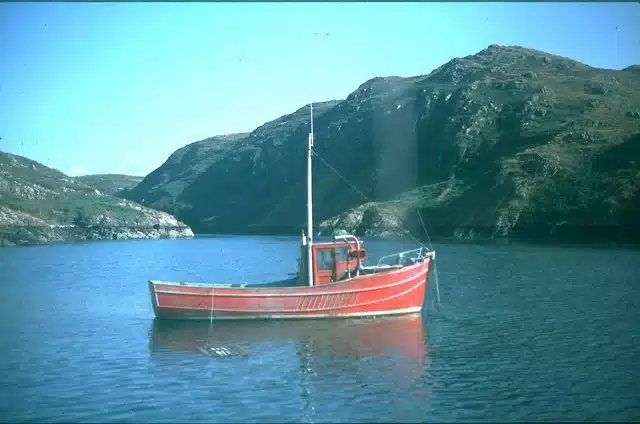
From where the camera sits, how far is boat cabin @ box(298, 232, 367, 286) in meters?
33.7

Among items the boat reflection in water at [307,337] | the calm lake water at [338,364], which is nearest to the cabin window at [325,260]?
the boat reflection in water at [307,337]

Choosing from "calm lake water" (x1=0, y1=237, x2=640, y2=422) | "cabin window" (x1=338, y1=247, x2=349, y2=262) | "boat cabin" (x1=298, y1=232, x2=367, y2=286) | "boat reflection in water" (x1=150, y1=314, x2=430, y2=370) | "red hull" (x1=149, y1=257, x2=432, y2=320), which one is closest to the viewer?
"calm lake water" (x1=0, y1=237, x2=640, y2=422)

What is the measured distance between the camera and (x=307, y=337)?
1184 inches

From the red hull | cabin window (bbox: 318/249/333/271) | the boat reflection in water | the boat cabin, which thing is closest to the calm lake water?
the boat reflection in water

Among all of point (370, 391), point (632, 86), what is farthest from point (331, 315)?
point (632, 86)

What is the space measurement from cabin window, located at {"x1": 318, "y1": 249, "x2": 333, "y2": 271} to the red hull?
4.48 ft

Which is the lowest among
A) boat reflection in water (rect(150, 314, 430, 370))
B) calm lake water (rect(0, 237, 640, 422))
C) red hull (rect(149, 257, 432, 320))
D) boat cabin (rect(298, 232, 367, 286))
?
calm lake water (rect(0, 237, 640, 422))

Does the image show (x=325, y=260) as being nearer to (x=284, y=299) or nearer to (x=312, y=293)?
(x=312, y=293)

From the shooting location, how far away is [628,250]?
89.9m

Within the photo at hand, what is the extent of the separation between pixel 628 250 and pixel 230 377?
3221 inches

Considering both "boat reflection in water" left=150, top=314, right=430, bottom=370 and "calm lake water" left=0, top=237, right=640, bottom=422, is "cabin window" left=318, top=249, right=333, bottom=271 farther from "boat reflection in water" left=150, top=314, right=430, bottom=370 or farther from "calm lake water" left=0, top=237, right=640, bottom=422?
"calm lake water" left=0, top=237, right=640, bottom=422

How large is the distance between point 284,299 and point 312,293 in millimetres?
1472

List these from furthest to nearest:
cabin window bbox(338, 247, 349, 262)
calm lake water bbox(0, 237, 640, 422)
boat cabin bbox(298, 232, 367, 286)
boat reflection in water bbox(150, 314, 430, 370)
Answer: cabin window bbox(338, 247, 349, 262), boat cabin bbox(298, 232, 367, 286), boat reflection in water bbox(150, 314, 430, 370), calm lake water bbox(0, 237, 640, 422)

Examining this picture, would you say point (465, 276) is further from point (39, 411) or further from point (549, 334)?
point (39, 411)
